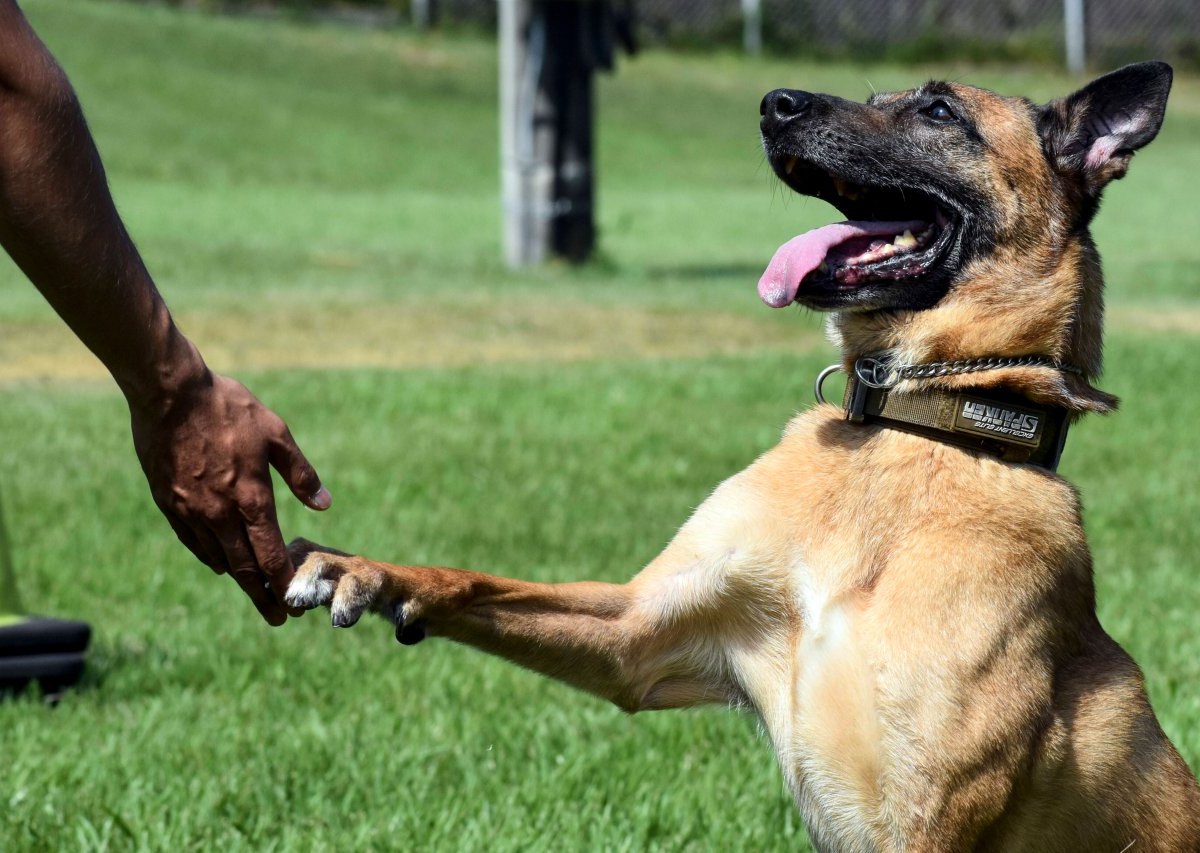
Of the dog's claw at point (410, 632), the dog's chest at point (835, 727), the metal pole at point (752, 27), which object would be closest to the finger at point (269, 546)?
the dog's claw at point (410, 632)

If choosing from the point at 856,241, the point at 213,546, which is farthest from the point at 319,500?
the point at 856,241

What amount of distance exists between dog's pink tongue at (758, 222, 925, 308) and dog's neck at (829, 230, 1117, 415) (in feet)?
0.61

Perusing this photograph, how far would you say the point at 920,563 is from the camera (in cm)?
301

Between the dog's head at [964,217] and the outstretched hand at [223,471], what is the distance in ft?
3.68

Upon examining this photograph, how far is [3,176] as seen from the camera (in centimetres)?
254

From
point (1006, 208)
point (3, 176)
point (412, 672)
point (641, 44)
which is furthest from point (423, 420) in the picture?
point (641, 44)

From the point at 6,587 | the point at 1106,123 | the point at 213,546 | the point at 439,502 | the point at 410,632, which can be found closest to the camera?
the point at 213,546

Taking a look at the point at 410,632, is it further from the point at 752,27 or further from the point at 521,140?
the point at 752,27

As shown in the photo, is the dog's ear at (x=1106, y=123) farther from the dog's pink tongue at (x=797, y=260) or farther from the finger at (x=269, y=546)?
the finger at (x=269, y=546)

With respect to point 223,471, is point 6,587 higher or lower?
lower

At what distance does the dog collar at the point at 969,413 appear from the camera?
3203mm

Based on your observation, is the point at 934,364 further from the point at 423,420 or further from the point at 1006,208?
the point at 423,420

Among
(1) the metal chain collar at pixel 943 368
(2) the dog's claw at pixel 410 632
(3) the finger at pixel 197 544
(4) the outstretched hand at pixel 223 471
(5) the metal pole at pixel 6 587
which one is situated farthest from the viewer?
(5) the metal pole at pixel 6 587

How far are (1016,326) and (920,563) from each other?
0.66 m
